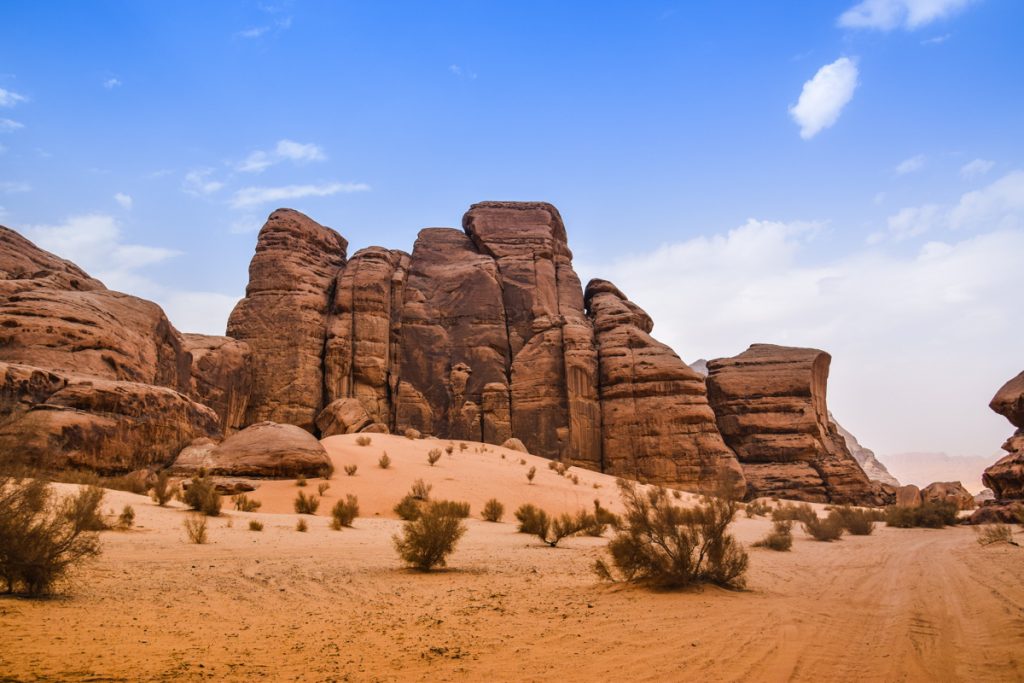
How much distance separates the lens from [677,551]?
8086 mm

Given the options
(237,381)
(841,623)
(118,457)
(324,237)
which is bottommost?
(841,623)

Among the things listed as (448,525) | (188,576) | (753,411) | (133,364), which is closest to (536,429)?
(753,411)

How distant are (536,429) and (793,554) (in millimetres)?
25746

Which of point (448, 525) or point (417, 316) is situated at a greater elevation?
point (417, 316)

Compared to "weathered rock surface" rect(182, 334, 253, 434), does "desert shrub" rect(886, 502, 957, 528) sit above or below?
below

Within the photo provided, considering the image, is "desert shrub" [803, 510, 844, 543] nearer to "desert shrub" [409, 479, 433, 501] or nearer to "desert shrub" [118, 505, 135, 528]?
"desert shrub" [409, 479, 433, 501]

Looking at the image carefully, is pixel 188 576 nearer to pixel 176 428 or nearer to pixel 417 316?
pixel 176 428

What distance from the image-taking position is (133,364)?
71.7 ft

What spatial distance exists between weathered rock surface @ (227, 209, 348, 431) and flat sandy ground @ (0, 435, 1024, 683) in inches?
1004

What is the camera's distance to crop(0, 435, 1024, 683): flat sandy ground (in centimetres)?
451

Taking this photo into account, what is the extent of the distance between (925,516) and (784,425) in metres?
18.4

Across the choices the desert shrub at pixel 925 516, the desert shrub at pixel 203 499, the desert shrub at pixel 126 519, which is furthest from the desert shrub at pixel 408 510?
the desert shrub at pixel 925 516

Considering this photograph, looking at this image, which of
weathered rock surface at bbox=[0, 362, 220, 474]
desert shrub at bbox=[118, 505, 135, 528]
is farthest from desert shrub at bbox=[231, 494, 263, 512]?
desert shrub at bbox=[118, 505, 135, 528]

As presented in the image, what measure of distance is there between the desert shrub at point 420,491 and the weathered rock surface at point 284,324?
18841mm
